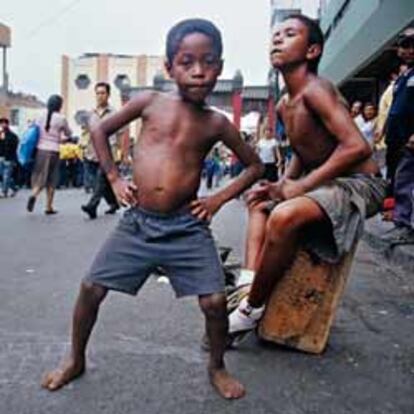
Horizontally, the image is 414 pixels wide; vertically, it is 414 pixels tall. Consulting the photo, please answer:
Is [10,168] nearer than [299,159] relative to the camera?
No

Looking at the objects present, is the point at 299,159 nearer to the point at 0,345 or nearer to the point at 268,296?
the point at 268,296

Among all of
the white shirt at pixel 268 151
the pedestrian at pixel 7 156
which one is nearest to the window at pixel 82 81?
the pedestrian at pixel 7 156

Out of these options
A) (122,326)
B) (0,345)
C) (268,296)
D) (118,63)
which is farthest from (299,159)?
(118,63)

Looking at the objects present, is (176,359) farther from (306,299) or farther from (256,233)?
(256,233)

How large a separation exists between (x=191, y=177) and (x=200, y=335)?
1039mm

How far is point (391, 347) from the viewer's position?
365 centimetres

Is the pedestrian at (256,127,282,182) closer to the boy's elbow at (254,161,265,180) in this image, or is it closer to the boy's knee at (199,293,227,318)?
the boy's elbow at (254,161,265,180)

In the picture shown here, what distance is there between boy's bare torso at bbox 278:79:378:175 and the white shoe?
0.76 meters

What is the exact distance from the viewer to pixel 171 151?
3020 millimetres

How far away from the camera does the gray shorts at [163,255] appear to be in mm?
3006

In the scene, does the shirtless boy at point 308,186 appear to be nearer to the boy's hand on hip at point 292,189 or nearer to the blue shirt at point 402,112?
the boy's hand on hip at point 292,189

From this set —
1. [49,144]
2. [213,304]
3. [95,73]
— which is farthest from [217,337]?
[95,73]

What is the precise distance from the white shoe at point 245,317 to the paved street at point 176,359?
0.09 meters

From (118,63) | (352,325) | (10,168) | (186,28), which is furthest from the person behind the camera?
(118,63)
